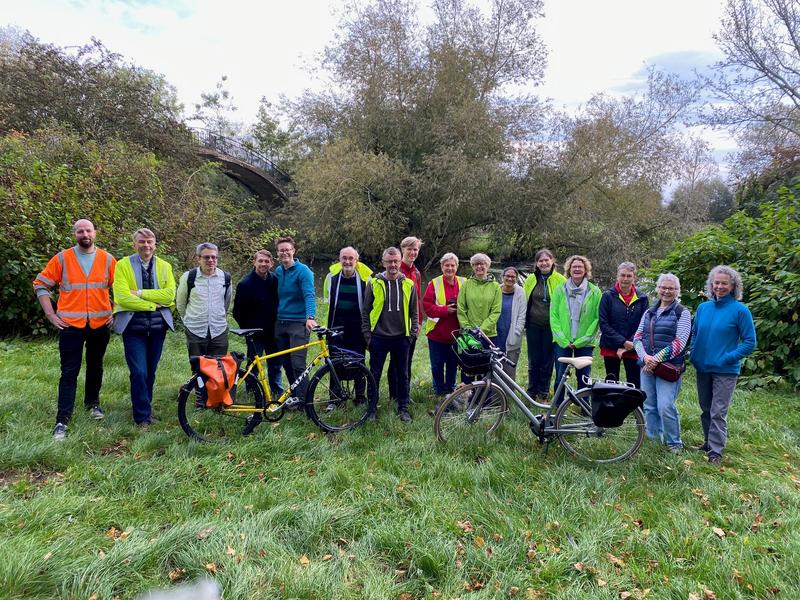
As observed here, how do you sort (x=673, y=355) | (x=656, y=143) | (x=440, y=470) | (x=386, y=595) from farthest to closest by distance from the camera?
(x=656, y=143) < (x=673, y=355) < (x=440, y=470) < (x=386, y=595)

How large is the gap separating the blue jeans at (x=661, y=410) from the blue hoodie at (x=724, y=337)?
1.09 feet

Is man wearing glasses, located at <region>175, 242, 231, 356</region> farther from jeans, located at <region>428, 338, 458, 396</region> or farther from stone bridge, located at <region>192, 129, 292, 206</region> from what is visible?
stone bridge, located at <region>192, 129, 292, 206</region>

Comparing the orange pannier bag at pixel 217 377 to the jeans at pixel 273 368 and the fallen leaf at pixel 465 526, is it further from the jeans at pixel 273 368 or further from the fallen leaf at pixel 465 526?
the fallen leaf at pixel 465 526

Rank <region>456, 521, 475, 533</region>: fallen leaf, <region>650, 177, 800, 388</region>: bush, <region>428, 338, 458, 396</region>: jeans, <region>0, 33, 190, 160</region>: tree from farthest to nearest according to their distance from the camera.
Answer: <region>0, 33, 190, 160</region>: tree < <region>650, 177, 800, 388</region>: bush < <region>428, 338, 458, 396</region>: jeans < <region>456, 521, 475, 533</region>: fallen leaf

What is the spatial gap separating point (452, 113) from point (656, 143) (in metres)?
8.82

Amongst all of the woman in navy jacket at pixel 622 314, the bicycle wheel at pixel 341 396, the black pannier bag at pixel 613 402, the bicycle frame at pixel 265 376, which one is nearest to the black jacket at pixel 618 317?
the woman in navy jacket at pixel 622 314

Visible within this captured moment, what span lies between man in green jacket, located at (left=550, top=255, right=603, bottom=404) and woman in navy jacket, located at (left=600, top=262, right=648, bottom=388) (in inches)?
5.7

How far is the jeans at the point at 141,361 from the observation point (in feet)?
13.7

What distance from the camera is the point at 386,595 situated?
2336 mm

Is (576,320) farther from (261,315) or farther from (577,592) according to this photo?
Answer: (261,315)

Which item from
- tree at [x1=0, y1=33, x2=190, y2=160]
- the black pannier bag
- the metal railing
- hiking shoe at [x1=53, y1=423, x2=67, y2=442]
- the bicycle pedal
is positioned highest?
the metal railing

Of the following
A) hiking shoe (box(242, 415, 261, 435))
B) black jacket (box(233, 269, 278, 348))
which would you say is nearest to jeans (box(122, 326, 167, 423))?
black jacket (box(233, 269, 278, 348))

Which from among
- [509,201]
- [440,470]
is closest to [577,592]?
[440,470]

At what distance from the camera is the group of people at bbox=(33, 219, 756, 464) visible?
12.8 ft
